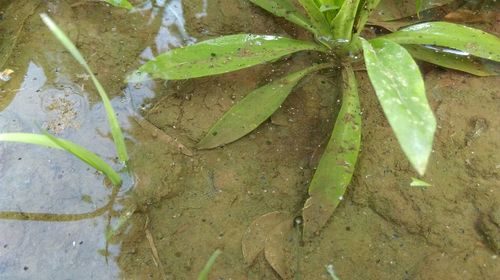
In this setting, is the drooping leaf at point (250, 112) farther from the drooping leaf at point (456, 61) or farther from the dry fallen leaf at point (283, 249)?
the drooping leaf at point (456, 61)

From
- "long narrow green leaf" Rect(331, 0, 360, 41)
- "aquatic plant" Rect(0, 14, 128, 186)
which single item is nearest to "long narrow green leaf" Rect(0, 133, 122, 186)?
"aquatic plant" Rect(0, 14, 128, 186)

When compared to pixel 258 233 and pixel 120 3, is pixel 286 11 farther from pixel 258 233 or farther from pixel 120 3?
pixel 258 233

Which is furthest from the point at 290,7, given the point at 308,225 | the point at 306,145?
the point at 308,225

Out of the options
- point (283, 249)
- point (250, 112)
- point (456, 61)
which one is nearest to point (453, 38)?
point (456, 61)

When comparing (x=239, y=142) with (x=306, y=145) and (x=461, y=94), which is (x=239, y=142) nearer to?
(x=306, y=145)

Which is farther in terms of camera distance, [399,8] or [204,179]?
[399,8]

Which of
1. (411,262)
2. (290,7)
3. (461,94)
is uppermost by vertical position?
(290,7)
